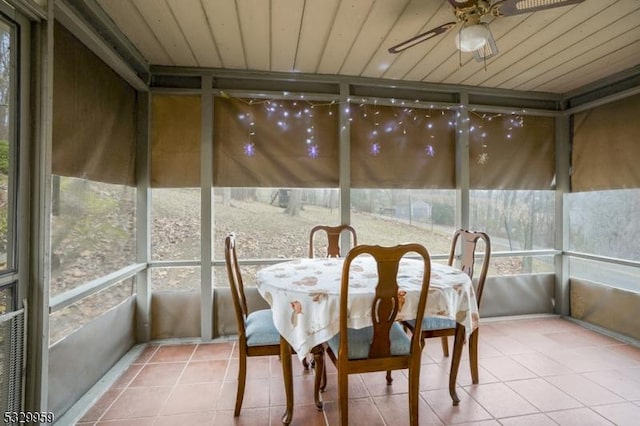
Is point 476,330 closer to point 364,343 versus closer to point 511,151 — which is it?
point 364,343

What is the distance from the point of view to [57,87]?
1782 mm

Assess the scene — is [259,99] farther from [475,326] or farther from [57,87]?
[475,326]

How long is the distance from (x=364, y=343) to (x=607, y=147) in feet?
11.0

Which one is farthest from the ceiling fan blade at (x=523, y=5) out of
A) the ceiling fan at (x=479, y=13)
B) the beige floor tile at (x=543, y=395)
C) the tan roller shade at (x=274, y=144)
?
the beige floor tile at (x=543, y=395)

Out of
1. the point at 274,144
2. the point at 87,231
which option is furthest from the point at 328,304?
the point at 274,144

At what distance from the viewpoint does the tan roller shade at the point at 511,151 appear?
339cm

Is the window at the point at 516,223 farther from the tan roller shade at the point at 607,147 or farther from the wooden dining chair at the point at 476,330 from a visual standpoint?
the wooden dining chair at the point at 476,330

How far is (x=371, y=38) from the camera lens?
2.37 meters

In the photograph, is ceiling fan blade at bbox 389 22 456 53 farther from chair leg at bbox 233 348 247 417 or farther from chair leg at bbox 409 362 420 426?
chair leg at bbox 233 348 247 417

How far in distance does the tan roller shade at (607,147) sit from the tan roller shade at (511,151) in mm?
246

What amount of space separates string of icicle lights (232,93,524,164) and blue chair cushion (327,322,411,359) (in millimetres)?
1852

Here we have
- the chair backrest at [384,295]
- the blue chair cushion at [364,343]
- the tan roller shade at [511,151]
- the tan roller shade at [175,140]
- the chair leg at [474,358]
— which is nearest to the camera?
the chair backrest at [384,295]

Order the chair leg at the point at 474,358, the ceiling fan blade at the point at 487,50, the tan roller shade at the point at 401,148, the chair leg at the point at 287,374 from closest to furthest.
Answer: the chair leg at the point at 287,374, the ceiling fan blade at the point at 487,50, the chair leg at the point at 474,358, the tan roller shade at the point at 401,148

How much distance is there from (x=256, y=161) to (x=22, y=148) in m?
1.69
